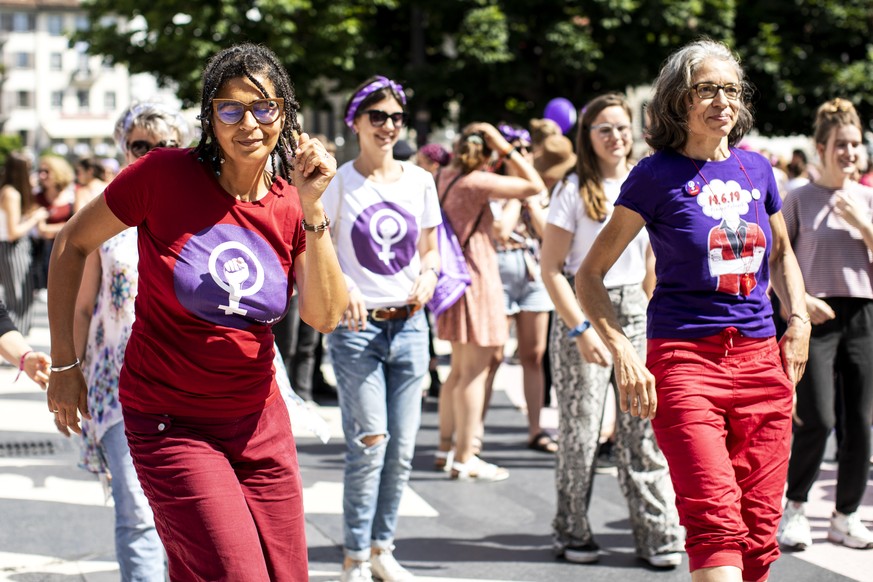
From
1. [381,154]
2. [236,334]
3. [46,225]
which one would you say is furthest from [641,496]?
[46,225]

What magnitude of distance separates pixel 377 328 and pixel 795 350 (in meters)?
1.74

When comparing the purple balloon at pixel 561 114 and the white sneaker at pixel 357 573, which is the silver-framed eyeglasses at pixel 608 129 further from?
the purple balloon at pixel 561 114

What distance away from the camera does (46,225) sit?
12.8m

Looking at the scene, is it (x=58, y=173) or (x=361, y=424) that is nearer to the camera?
(x=361, y=424)

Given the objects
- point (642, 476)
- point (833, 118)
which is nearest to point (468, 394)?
point (642, 476)

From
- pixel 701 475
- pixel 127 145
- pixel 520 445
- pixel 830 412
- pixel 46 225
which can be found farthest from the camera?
pixel 46 225

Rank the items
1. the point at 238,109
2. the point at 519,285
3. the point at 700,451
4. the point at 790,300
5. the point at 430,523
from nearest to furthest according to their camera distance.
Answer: the point at 238,109 < the point at 700,451 < the point at 790,300 < the point at 430,523 < the point at 519,285

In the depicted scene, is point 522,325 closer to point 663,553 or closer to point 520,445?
point 520,445

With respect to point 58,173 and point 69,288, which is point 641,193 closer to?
point 69,288

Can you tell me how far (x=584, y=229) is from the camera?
5.13 m

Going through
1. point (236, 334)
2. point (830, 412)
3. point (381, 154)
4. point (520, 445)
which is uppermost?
point (381, 154)

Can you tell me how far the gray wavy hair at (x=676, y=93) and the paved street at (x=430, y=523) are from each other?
A: 2.09 metres

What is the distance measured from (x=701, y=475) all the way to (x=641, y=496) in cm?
168

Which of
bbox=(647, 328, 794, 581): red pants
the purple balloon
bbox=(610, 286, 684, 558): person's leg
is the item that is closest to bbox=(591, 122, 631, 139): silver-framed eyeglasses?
bbox=(610, 286, 684, 558): person's leg
